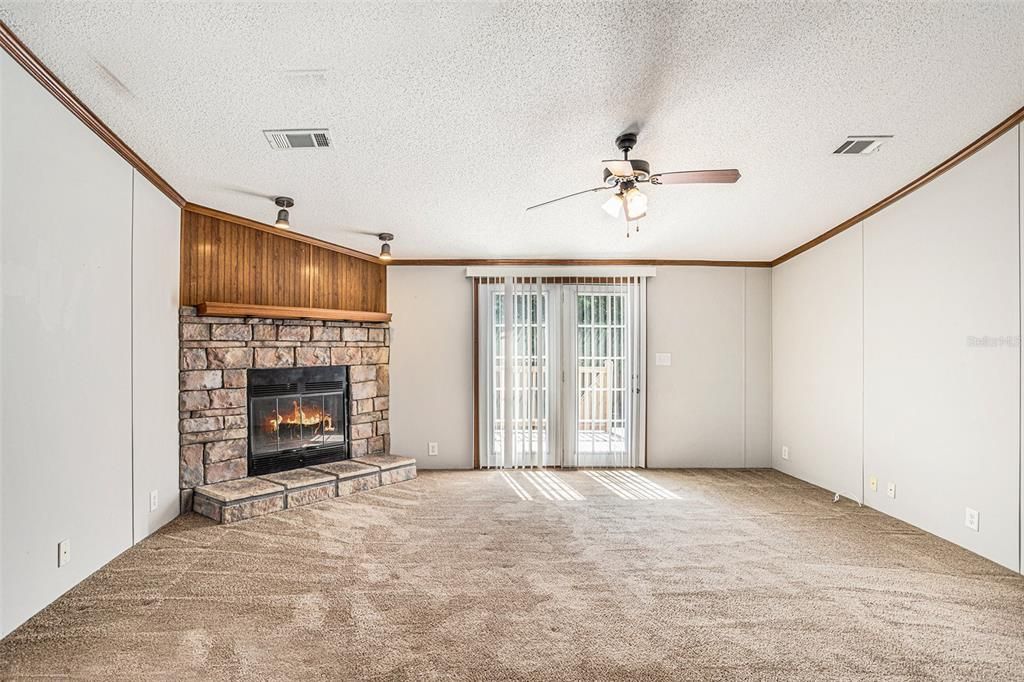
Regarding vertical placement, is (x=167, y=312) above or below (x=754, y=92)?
below

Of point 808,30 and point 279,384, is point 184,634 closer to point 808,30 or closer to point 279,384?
point 279,384

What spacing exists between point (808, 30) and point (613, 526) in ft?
10.4

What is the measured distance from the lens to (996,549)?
307 cm

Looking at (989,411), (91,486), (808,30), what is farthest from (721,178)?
(91,486)

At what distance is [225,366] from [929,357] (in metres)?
5.25

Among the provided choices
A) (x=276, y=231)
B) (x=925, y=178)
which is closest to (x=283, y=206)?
(x=276, y=231)

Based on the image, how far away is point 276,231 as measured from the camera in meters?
4.75

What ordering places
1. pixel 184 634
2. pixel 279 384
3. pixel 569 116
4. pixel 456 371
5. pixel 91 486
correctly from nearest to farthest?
pixel 184 634, pixel 569 116, pixel 91 486, pixel 279 384, pixel 456 371

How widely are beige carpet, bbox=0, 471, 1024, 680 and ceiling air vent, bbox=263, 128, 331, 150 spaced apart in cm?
243

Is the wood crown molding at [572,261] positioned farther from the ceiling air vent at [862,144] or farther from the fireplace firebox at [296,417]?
the ceiling air vent at [862,144]

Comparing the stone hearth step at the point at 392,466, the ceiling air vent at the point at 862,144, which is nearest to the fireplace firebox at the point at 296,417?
the stone hearth step at the point at 392,466

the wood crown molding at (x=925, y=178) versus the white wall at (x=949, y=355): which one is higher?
the wood crown molding at (x=925, y=178)

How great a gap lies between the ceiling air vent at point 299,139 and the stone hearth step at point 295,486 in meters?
2.54

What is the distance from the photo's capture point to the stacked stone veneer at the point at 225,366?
4.01 m
